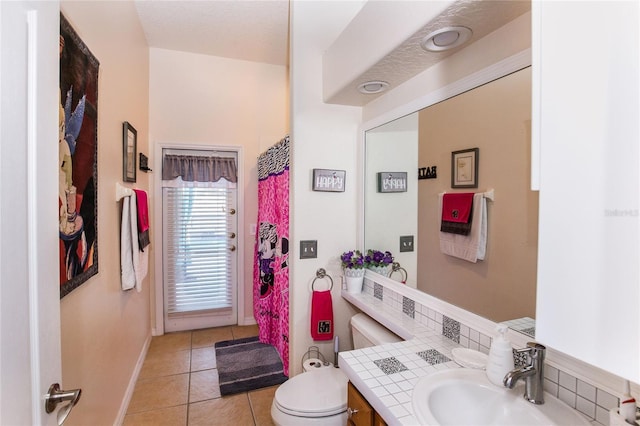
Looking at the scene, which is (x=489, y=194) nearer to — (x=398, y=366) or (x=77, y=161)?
(x=398, y=366)

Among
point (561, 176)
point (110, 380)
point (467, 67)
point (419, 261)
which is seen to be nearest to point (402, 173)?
point (419, 261)

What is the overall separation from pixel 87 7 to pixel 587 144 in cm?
200

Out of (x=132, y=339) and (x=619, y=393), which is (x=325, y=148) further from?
(x=132, y=339)

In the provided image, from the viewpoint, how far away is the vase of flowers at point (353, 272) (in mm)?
2098

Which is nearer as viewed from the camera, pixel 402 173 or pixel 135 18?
pixel 402 173

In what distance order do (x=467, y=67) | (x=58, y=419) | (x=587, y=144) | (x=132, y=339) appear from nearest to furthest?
(x=587, y=144), (x=58, y=419), (x=467, y=67), (x=132, y=339)

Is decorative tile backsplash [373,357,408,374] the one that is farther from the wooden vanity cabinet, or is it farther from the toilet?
the toilet

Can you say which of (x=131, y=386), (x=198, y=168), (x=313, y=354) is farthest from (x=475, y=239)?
(x=198, y=168)

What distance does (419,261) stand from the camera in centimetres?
174

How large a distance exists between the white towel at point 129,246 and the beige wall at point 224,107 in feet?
4.55

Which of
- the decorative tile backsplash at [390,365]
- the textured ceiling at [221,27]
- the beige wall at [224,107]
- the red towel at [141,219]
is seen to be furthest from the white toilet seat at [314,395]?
the textured ceiling at [221,27]

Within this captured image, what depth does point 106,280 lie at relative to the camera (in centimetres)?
175

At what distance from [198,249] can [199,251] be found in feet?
0.08

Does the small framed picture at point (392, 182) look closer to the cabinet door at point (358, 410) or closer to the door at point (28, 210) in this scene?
the cabinet door at point (358, 410)
